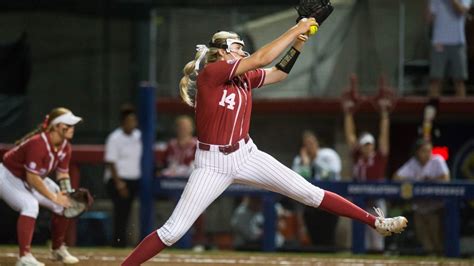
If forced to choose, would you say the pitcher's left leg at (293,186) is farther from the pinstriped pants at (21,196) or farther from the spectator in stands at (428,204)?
the spectator in stands at (428,204)

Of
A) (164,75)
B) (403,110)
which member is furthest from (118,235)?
(403,110)

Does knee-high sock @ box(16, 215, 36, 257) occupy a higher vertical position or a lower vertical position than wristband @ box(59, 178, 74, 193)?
lower

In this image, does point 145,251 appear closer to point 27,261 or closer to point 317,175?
point 27,261

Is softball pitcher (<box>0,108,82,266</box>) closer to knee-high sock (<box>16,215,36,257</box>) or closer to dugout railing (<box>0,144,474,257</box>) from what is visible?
knee-high sock (<box>16,215,36,257</box>)

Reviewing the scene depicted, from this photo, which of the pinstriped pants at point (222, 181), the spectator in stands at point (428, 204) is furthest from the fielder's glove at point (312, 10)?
the spectator in stands at point (428, 204)

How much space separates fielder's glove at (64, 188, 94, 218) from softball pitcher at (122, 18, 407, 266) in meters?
2.31

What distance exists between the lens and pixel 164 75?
16078mm

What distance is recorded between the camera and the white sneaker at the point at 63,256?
1085cm

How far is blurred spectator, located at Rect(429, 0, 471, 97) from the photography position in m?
14.6

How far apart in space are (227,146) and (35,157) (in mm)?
2506

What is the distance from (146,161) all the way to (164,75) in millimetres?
2070

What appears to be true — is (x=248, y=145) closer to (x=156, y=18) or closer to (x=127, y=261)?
(x=127, y=261)

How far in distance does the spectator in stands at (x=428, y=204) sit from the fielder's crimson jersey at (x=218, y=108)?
526cm

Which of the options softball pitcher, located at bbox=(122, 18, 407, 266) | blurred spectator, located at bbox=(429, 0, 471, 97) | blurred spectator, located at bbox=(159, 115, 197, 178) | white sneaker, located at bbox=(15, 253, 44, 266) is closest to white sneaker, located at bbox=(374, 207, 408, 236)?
softball pitcher, located at bbox=(122, 18, 407, 266)
